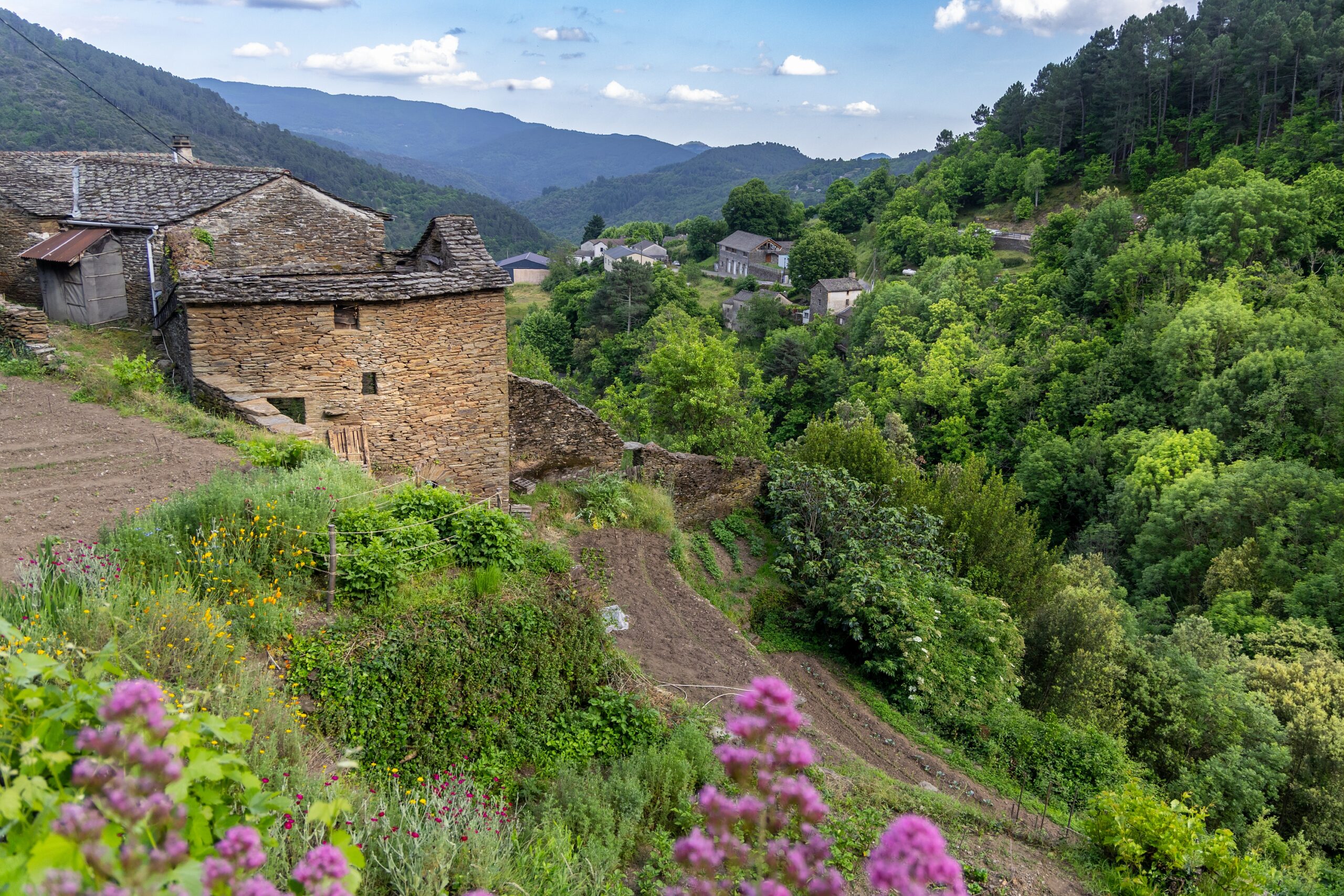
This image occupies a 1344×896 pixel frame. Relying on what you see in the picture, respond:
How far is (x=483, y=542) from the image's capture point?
8609 millimetres

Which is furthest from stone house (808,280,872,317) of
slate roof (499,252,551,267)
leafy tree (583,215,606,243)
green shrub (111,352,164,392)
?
green shrub (111,352,164,392)

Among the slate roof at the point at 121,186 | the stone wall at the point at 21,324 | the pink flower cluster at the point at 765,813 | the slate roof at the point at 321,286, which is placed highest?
A: the slate roof at the point at 121,186

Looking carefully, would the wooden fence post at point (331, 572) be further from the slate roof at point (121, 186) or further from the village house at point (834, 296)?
the village house at point (834, 296)

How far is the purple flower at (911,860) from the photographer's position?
1.89 m

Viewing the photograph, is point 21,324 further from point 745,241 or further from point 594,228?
point 594,228

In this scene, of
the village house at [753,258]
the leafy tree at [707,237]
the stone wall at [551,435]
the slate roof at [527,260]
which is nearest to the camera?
the stone wall at [551,435]

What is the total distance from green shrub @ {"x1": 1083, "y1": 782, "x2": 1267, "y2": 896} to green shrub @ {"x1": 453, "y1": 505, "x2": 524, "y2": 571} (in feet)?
22.4

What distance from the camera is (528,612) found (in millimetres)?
8086

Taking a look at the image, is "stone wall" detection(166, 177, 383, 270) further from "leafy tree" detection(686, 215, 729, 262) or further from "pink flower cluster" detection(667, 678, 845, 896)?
"leafy tree" detection(686, 215, 729, 262)

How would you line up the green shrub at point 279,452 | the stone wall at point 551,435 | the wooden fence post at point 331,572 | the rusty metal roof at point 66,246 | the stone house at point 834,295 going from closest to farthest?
the wooden fence post at point 331,572 → the green shrub at point 279,452 → the rusty metal roof at point 66,246 → the stone wall at point 551,435 → the stone house at point 834,295

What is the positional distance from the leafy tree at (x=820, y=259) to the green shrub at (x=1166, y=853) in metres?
75.4

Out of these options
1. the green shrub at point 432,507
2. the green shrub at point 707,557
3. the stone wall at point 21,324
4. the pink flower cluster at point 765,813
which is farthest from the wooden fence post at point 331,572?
the green shrub at point 707,557

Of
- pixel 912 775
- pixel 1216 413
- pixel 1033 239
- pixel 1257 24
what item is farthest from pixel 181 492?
pixel 1257 24

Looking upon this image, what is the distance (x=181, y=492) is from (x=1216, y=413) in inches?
1485
